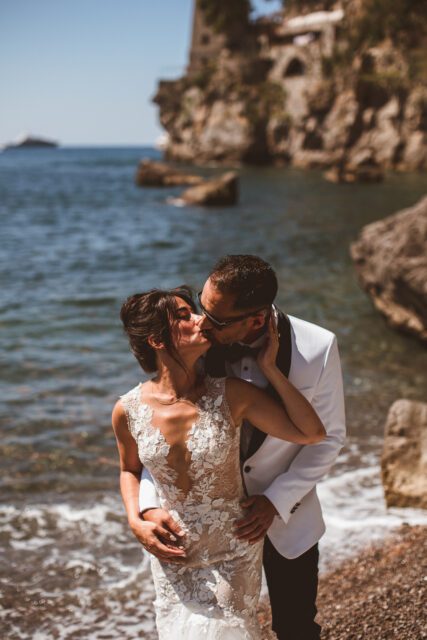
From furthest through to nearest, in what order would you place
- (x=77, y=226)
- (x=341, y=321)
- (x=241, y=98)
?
(x=241, y=98), (x=77, y=226), (x=341, y=321)

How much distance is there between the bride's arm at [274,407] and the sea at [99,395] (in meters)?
2.52

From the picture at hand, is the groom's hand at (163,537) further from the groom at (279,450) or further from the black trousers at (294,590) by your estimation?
the black trousers at (294,590)

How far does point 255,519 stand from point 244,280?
1065mm

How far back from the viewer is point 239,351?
9.91 feet

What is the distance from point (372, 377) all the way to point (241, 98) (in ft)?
209

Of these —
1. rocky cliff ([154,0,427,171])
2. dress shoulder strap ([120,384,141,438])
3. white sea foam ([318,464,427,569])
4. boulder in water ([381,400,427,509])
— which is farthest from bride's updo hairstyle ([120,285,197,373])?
rocky cliff ([154,0,427,171])

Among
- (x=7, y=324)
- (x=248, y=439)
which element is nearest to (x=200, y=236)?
(x=7, y=324)

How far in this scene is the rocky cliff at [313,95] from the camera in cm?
5728

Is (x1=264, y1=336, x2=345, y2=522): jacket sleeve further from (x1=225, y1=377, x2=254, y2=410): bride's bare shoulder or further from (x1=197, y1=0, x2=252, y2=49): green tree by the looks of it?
(x1=197, y1=0, x2=252, y2=49): green tree

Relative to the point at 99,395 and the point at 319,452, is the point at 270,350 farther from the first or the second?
the point at 99,395

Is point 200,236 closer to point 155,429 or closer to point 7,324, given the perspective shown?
point 7,324

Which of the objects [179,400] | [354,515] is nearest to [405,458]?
[354,515]

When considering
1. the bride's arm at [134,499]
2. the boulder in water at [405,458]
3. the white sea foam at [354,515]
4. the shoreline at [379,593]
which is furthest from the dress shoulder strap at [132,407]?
the boulder in water at [405,458]

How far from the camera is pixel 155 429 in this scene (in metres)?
2.96
